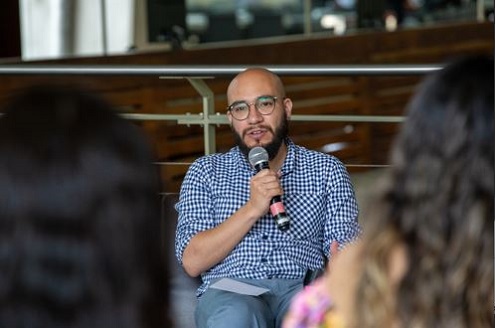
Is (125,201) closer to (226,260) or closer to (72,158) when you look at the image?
(72,158)

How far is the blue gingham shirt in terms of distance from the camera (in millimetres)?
3619

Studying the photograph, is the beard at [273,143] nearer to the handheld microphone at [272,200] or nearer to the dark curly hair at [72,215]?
the handheld microphone at [272,200]

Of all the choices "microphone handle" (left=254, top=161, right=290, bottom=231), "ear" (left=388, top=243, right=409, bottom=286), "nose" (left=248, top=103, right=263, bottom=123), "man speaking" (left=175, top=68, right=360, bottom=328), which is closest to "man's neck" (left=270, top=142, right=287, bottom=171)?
"man speaking" (left=175, top=68, right=360, bottom=328)

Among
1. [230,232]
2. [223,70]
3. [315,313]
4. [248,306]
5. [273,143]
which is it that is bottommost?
[248,306]

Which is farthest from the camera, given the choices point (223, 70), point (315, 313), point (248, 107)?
point (223, 70)

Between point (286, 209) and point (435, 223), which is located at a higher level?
point (435, 223)

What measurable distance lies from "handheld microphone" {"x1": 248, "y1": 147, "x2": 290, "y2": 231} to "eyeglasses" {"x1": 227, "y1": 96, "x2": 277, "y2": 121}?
184 millimetres

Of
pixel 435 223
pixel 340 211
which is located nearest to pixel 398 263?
pixel 435 223

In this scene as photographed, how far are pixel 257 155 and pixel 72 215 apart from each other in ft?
7.09

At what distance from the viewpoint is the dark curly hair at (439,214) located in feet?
5.67

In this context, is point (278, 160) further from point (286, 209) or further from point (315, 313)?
point (315, 313)

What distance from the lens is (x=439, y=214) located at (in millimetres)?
1734

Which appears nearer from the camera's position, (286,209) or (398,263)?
(398,263)

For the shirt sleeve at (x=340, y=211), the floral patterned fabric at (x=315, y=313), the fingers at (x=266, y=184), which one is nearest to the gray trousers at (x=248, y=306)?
the shirt sleeve at (x=340, y=211)
